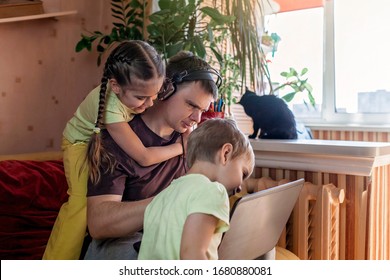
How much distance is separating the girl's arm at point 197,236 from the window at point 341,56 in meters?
2.28

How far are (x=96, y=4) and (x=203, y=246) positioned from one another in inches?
70.5

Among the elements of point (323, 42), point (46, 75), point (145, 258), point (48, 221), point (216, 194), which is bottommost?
point (48, 221)

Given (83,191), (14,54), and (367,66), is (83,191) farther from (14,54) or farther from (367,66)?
(367,66)

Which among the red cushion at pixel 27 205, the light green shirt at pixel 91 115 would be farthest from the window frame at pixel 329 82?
the light green shirt at pixel 91 115

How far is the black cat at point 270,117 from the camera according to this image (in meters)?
1.63

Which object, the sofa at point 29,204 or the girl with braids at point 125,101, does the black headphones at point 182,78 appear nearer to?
the girl with braids at point 125,101

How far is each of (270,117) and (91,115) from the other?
0.91m

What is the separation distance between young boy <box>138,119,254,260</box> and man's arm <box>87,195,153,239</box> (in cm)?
5

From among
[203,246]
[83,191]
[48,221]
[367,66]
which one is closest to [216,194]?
[203,246]

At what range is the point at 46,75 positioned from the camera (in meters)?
1.98

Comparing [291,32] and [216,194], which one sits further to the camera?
[291,32]

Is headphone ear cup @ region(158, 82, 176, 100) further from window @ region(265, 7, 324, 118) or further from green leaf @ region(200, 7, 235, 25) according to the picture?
window @ region(265, 7, 324, 118)

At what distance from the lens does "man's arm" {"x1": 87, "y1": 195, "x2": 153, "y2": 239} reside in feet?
2.43

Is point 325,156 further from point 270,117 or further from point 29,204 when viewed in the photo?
point 29,204
